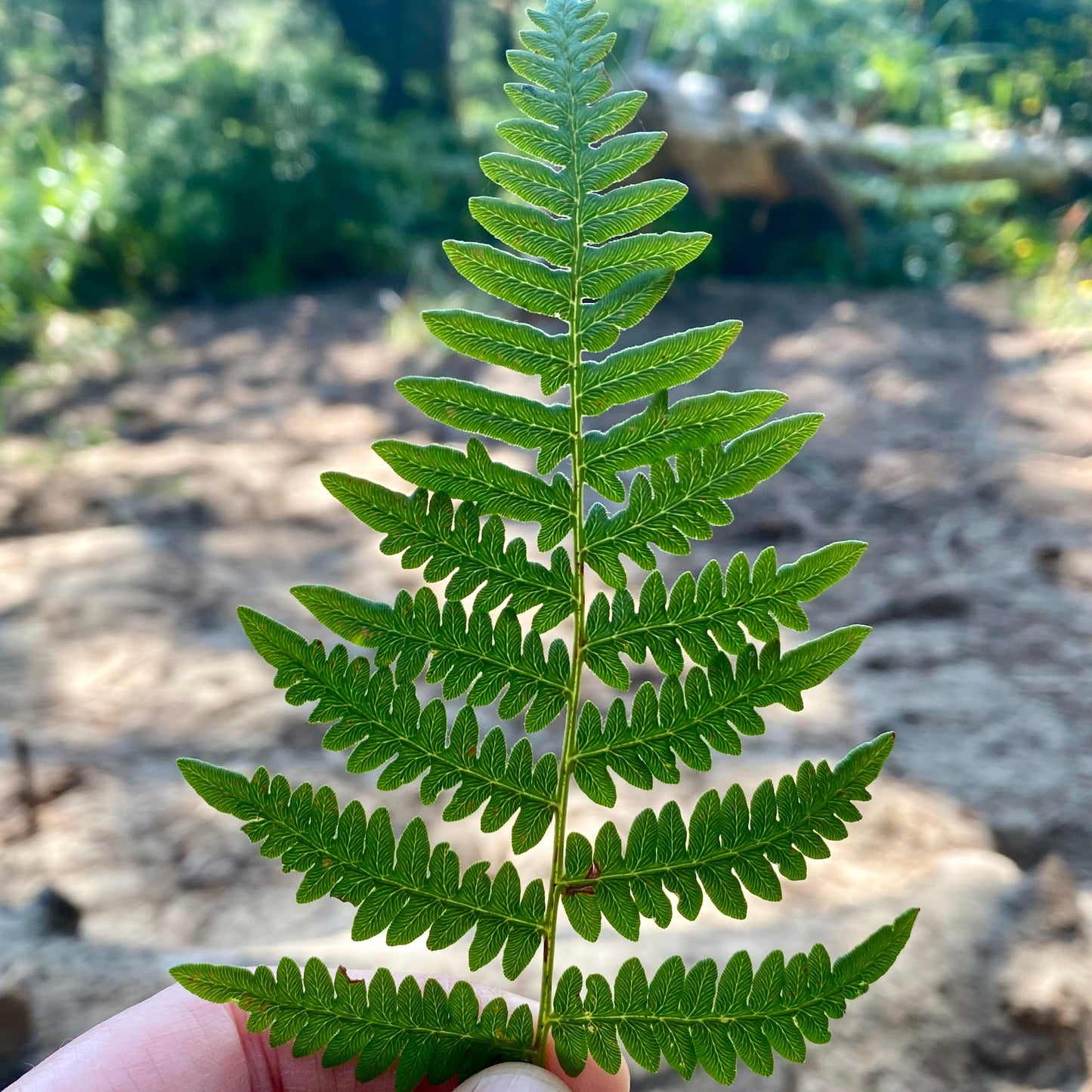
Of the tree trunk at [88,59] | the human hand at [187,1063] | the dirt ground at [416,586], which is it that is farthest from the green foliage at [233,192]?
the human hand at [187,1063]

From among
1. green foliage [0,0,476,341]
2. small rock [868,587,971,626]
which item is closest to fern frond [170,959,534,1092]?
small rock [868,587,971,626]

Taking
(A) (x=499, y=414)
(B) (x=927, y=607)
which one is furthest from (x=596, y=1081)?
(B) (x=927, y=607)

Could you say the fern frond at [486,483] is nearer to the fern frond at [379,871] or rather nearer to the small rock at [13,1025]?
the fern frond at [379,871]

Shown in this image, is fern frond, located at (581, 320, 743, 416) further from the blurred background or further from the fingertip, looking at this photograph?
the blurred background

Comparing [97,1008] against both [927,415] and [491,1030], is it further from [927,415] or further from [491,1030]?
[927,415]

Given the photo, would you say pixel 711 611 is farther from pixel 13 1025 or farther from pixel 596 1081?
pixel 13 1025
